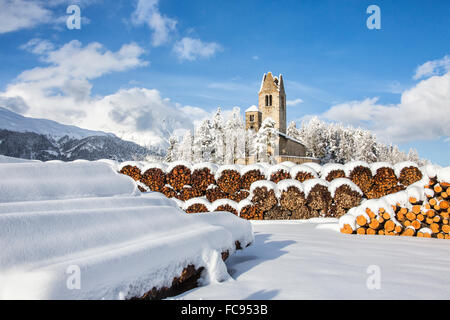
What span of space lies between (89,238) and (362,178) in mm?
6820

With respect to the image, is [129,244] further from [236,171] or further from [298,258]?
[236,171]

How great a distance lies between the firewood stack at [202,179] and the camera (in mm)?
7516

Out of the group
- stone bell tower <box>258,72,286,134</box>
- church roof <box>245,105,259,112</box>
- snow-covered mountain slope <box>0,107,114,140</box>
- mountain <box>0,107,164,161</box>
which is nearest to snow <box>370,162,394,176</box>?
stone bell tower <box>258,72,286,134</box>

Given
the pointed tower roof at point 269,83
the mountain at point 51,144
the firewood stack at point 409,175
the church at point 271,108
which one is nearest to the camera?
the firewood stack at point 409,175

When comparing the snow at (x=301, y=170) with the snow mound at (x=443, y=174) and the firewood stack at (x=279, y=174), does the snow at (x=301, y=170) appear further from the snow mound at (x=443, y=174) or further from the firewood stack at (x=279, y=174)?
the snow mound at (x=443, y=174)

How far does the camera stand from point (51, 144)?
552 ft

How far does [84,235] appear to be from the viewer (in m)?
1.59

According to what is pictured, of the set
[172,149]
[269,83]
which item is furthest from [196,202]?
[269,83]

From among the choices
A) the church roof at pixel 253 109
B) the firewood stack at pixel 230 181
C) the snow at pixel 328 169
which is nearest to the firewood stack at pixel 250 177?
the firewood stack at pixel 230 181

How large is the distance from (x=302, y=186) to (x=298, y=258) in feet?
12.6

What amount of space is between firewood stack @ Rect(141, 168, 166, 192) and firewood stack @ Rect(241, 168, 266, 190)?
90.9 inches

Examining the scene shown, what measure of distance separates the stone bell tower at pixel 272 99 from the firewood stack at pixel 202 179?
153 feet

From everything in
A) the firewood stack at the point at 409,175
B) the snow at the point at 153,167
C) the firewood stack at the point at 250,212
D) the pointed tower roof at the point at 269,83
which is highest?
the pointed tower roof at the point at 269,83

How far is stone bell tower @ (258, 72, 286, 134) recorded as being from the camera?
53.2m
